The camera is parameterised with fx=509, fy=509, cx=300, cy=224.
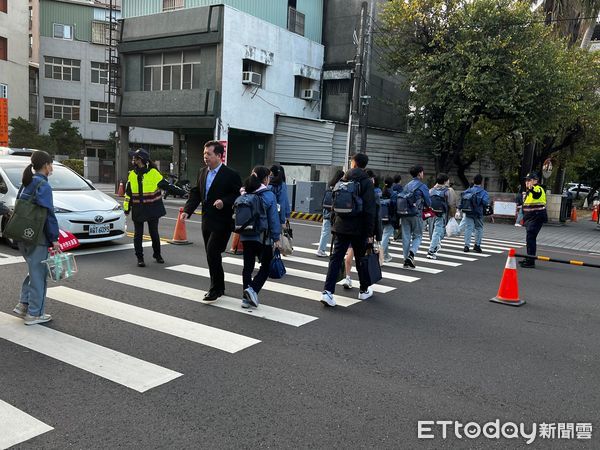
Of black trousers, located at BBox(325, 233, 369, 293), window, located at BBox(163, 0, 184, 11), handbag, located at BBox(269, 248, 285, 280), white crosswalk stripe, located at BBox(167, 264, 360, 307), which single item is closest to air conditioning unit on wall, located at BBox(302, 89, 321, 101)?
window, located at BBox(163, 0, 184, 11)

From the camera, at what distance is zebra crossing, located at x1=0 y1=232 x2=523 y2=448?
4121 millimetres

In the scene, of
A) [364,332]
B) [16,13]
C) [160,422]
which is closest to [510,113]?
[364,332]

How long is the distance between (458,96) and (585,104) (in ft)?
20.2

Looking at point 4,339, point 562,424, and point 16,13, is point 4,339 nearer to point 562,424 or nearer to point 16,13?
point 562,424

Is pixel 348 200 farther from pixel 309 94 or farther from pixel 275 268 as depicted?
pixel 309 94

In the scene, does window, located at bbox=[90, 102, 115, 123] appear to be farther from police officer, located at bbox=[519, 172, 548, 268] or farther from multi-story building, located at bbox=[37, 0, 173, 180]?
police officer, located at bbox=[519, 172, 548, 268]

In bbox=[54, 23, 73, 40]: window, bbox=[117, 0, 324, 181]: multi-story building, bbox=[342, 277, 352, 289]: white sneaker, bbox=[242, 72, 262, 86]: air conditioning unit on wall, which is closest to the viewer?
bbox=[342, 277, 352, 289]: white sneaker

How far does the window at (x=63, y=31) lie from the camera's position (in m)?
46.6

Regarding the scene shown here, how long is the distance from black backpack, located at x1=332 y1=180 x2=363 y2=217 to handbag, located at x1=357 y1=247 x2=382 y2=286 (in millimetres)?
590

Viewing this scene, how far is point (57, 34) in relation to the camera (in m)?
46.6

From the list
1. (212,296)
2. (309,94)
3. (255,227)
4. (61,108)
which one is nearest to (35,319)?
(212,296)

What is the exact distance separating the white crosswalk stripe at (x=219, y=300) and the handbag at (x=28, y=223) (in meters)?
2.04

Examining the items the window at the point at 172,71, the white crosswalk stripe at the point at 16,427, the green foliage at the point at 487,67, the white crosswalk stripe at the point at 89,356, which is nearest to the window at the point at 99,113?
the window at the point at 172,71

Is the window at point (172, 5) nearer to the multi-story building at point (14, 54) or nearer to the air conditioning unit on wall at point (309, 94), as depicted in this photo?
the air conditioning unit on wall at point (309, 94)
